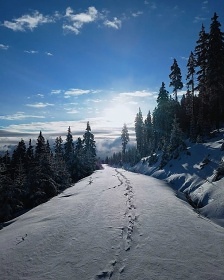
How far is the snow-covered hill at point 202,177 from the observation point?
15.7m

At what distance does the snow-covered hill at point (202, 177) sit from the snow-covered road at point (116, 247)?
2377 millimetres

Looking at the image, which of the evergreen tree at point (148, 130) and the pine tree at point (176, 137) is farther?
the evergreen tree at point (148, 130)

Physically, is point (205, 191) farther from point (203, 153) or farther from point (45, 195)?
point (45, 195)

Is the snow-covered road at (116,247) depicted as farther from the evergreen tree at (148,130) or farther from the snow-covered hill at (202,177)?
the evergreen tree at (148,130)

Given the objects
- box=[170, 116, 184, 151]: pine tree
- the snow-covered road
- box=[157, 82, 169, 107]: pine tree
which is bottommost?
the snow-covered road

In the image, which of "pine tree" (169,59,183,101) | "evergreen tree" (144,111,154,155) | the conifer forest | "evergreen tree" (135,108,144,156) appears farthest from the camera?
"evergreen tree" (135,108,144,156)

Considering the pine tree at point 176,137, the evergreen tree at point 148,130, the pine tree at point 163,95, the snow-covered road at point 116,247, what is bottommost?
the snow-covered road at point 116,247

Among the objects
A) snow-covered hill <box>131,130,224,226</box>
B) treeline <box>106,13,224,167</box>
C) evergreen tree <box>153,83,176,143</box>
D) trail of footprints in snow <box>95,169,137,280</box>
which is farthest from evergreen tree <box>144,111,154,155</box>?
trail of footprints in snow <box>95,169,137,280</box>

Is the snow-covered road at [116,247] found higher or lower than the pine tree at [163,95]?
lower

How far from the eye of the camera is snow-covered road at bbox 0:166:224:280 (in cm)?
725

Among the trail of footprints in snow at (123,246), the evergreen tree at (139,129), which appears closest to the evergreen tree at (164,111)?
the evergreen tree at (139,129)

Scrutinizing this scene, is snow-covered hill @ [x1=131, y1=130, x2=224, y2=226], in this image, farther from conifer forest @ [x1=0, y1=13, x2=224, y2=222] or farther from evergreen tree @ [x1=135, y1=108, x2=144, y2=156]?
evergreen tree @ [x1=135, y1=108, x2=144, y2=156]

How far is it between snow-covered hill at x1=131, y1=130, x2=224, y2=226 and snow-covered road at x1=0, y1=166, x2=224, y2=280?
7.80 feet

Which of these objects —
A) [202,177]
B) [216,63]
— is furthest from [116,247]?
[216,63]
